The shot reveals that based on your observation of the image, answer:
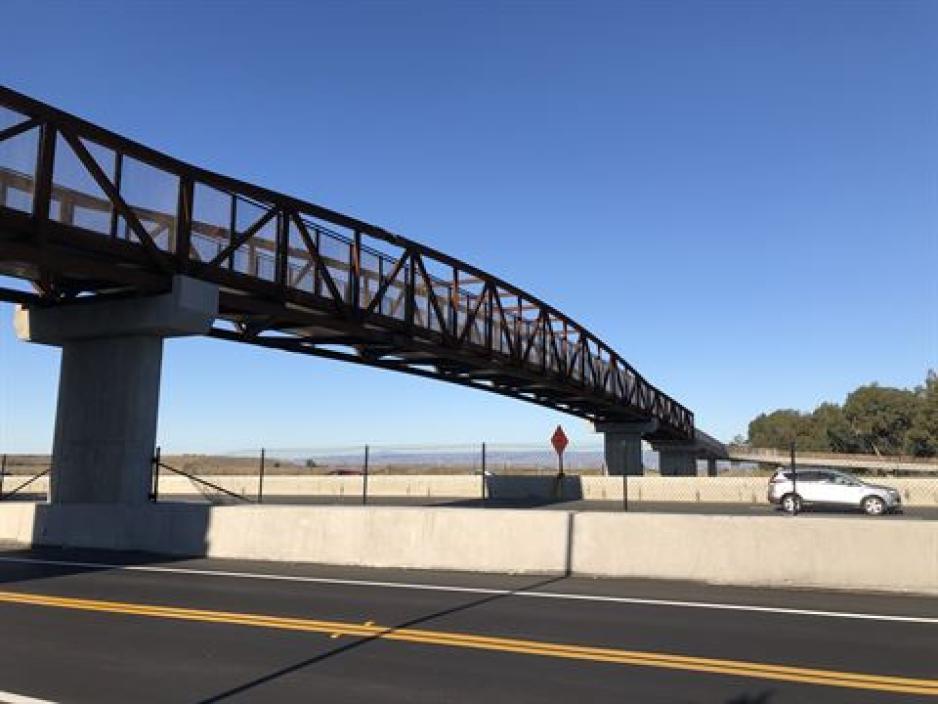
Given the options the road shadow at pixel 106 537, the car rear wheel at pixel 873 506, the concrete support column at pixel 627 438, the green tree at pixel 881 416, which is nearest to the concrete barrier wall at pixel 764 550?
the road shadow at pixel 106 537

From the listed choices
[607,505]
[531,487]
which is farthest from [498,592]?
[531,487]

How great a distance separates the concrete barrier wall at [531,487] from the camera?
3438 centimetres

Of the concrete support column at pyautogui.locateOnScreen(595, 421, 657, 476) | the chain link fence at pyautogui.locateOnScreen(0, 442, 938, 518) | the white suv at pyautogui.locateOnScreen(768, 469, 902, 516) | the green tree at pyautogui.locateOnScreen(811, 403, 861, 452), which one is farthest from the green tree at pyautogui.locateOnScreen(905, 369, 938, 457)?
the white suv at pyautogui.locateOnScreen(768, 469, 902, 516)

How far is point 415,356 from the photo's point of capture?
93.1 feet

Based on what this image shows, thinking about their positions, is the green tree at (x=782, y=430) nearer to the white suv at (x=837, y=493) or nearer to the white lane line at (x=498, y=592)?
the white suv at (x=837, y=493)

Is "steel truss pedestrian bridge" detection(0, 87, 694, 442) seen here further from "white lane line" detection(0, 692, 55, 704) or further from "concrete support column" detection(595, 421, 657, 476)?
"concrete support column" detection(595, 421, 657, 476)

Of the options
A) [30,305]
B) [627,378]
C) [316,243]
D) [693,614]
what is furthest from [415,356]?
[627,378]

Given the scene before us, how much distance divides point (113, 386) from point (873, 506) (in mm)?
22646

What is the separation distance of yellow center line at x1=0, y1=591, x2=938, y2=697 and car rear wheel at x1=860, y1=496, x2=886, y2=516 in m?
21.9

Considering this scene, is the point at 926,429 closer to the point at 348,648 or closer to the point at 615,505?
the point at 615,505

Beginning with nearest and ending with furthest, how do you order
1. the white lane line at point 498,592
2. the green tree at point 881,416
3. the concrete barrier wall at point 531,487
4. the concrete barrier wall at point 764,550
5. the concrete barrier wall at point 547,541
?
the white lane line at point 498,592 → the concrete barrier wall at point 764,550 → the concrete barrier wall at point 547,541 → the concrete barrier wall at point 531,487 → the green tree at point 881,416

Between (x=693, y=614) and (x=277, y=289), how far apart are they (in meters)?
13.7

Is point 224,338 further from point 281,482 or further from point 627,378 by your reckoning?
point 627,378

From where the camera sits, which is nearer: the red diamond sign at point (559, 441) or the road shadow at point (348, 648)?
the road shadow at point (348, 648)
